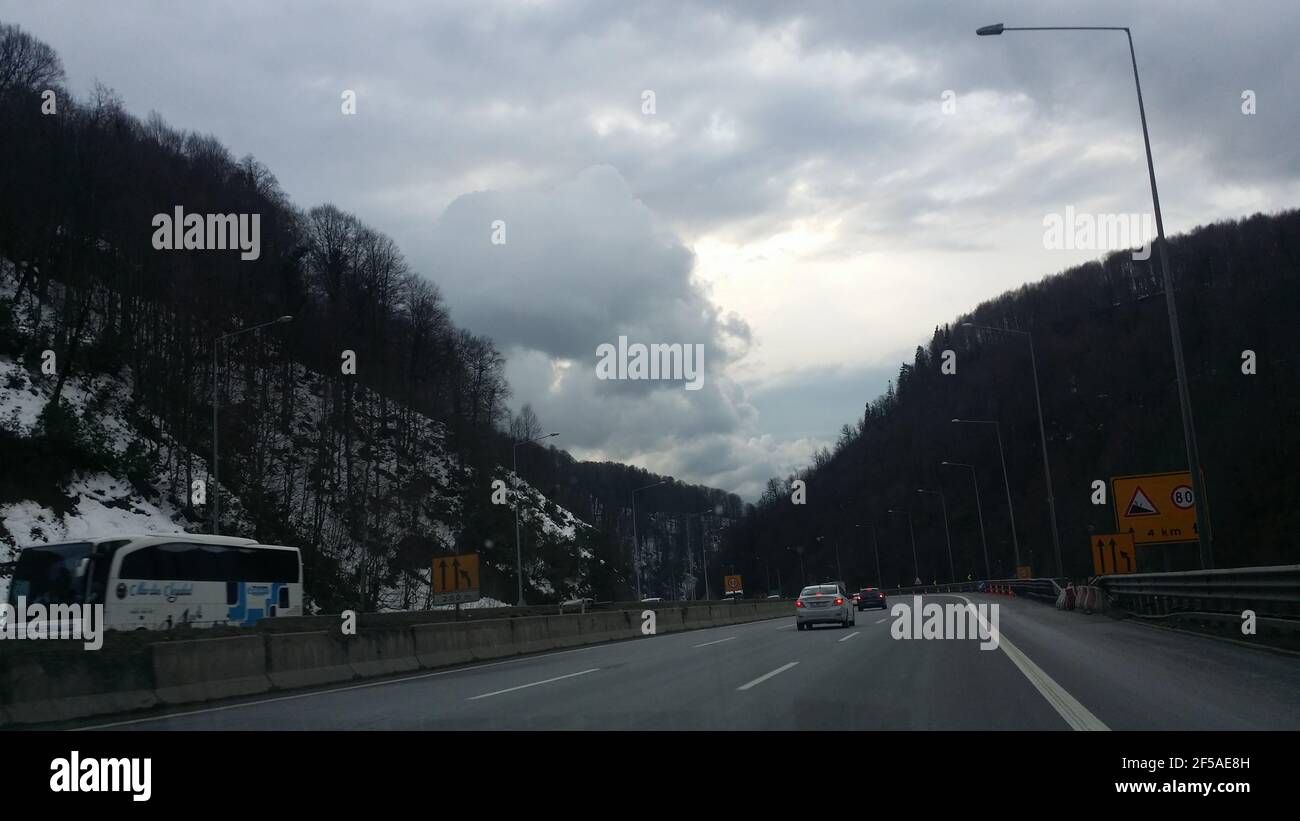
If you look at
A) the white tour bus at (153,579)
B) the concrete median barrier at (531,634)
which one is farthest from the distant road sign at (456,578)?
the white tour bus at (153,579)

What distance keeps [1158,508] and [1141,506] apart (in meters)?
0.44

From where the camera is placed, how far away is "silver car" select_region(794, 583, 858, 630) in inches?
1177

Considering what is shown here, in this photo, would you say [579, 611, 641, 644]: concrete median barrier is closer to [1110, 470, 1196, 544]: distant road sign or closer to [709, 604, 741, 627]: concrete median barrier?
[709, 604, 741, 627]: concrete median barrier

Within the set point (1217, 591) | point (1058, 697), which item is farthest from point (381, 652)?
point (1217, 591)

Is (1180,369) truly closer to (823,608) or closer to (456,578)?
(823,608)

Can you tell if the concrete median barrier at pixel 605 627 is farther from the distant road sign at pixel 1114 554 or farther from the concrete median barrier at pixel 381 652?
the distant road sign at pixel 1114 554

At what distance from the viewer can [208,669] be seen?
14773mm

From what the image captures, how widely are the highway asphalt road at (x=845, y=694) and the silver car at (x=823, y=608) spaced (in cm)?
1032

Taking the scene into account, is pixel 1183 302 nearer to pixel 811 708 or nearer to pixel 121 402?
pixel 121 402

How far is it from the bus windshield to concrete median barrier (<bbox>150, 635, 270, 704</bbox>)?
12330mm

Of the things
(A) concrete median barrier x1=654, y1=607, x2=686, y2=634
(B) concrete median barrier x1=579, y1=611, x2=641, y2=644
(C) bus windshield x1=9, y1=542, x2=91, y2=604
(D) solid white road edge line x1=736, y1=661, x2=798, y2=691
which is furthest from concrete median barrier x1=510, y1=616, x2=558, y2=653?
(C) bus windshield x1=9, y1=542, x2=91, y2=604

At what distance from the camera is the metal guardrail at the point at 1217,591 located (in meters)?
15.7

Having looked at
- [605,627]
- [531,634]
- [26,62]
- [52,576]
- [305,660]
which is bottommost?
[605,627]
